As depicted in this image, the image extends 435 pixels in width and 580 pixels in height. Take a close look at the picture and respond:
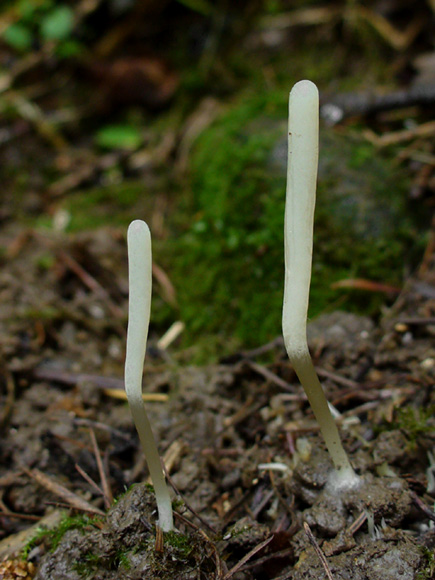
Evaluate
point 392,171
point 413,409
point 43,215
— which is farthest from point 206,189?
point 413,409

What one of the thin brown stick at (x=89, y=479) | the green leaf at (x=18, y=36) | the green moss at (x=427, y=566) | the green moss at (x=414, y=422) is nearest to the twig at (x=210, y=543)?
the thin brown stick at (x=89, y=479)

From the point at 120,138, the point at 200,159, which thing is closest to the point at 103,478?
the point at 200,159

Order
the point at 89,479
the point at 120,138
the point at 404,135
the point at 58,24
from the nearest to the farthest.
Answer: the point at 89,479, the point at 404,135, the point at 120,138, the point at 58,24

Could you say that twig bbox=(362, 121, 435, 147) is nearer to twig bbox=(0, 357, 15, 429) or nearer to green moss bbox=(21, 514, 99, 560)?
twig bbox=(0, 357, 15, 429)

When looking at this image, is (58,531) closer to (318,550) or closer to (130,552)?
(130,552)

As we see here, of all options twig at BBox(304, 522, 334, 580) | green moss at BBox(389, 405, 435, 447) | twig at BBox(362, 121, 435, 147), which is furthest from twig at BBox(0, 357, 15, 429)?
twig at BBox(362, 121, 435, 147)
